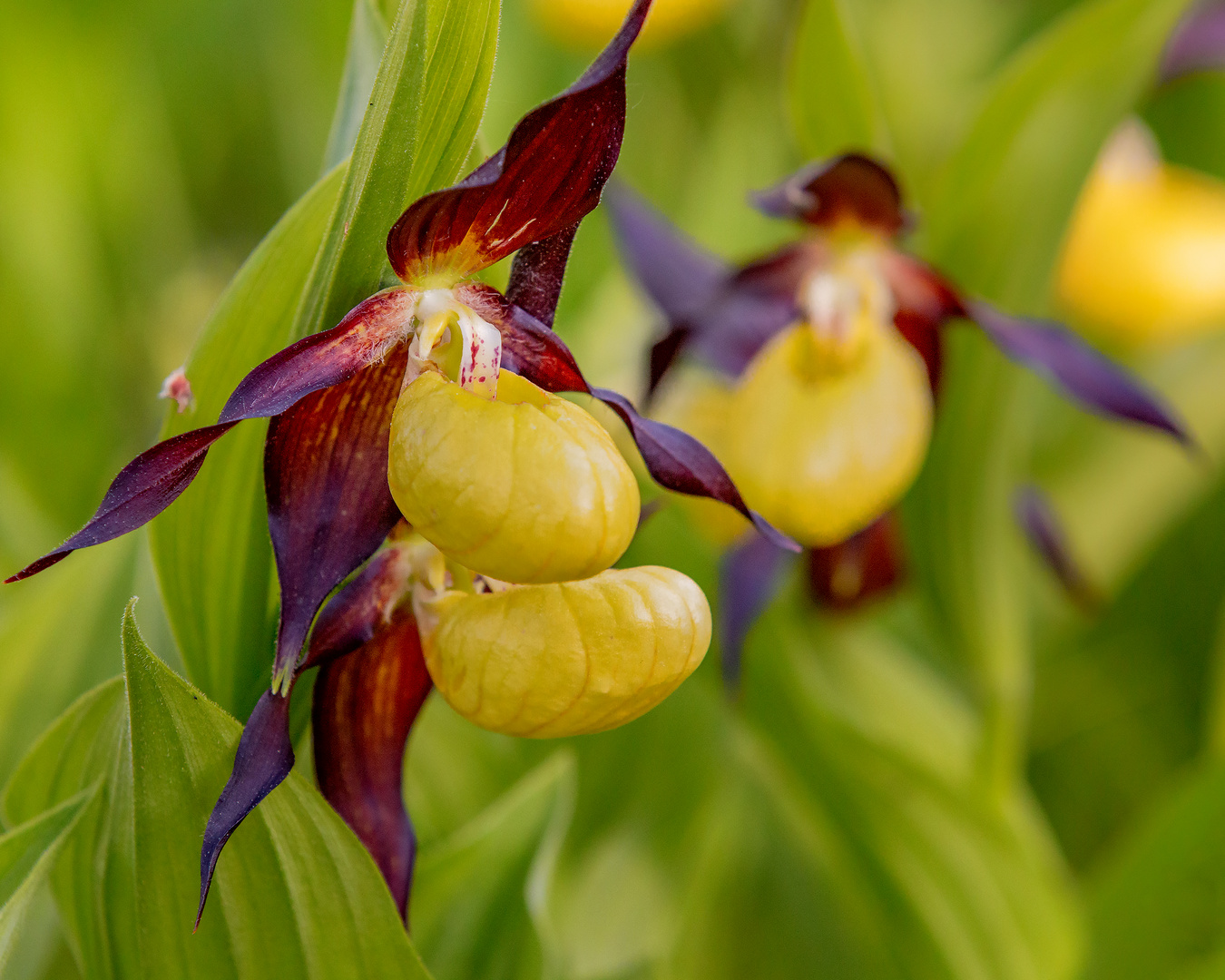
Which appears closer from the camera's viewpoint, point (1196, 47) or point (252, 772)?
point (252, 772)

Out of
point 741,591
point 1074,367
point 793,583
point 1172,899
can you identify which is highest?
point 1074,367

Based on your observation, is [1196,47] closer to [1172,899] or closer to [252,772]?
[1172,899]

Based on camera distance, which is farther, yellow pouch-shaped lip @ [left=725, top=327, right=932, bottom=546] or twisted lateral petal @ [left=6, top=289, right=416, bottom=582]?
yellow pouch-shaped lip @ [left=725, top=327, right=932, bottom=546]

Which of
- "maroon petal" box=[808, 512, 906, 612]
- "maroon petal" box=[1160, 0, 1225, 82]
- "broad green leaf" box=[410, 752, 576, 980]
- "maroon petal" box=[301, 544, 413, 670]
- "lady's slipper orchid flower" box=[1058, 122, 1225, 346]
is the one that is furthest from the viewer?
"lady's slipper orchid flower" box=[1058, 122, 1225, 346]

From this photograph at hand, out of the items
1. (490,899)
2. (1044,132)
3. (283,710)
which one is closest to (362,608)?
(283,710)

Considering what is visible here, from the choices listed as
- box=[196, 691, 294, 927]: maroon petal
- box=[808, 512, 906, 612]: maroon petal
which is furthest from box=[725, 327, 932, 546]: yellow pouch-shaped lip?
box=[196, 691, 294, 927]: maroon petal

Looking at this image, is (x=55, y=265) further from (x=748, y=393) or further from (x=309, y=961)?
Answer: (x=309, y=961)

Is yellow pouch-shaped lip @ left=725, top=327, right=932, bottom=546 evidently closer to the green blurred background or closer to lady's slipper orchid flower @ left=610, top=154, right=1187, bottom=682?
lady's slipper orchid flower @ left=610, top=154, right=1187, bottom=682
